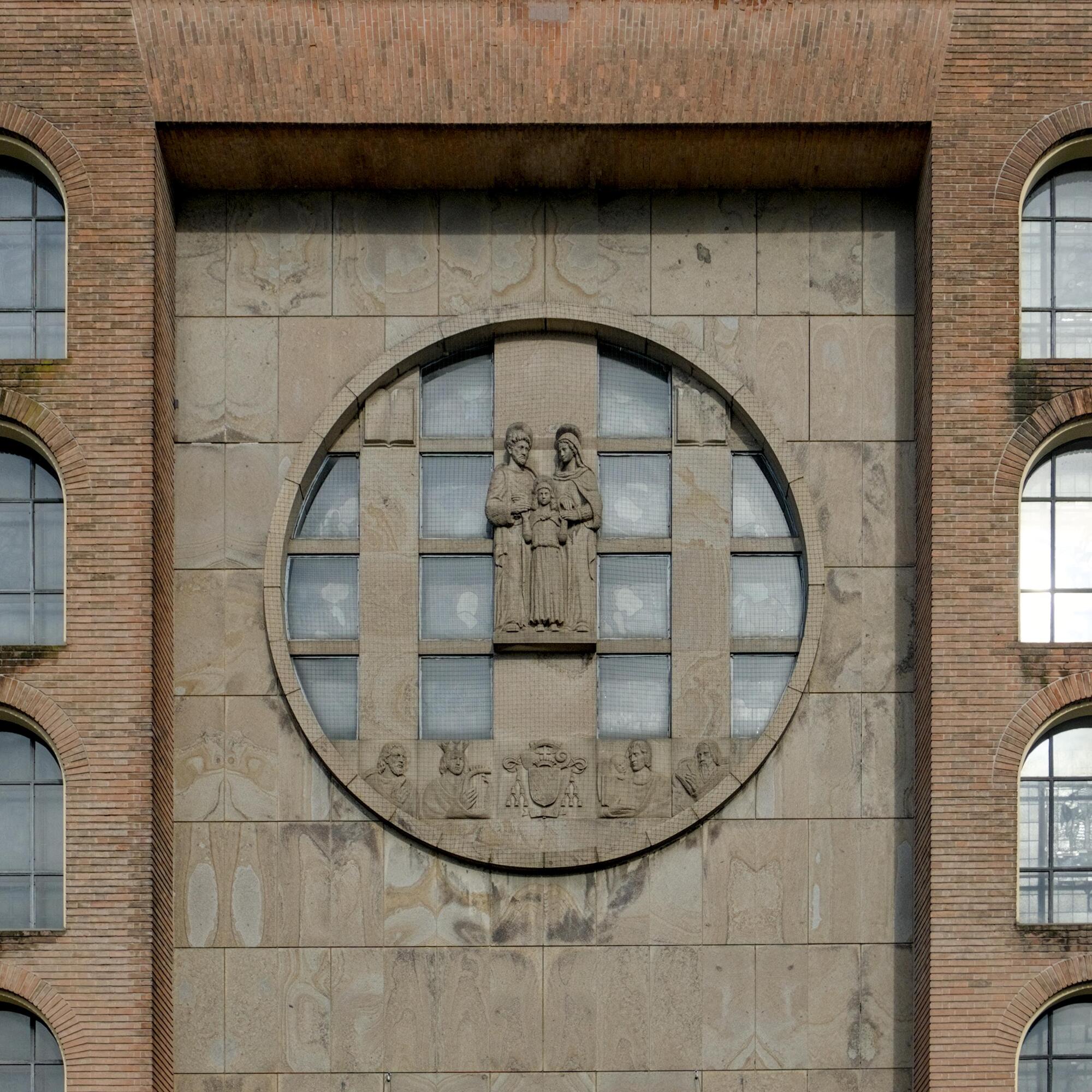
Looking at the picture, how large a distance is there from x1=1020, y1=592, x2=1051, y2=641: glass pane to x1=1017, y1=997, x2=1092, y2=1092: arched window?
408cm

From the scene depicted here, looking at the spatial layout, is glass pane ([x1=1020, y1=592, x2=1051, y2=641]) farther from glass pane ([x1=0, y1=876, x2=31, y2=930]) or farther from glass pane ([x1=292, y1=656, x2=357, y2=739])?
glass pane ([x1=0, y1=876, x2=31, y2=930])

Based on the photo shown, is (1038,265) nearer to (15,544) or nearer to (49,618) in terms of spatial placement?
(49,618)

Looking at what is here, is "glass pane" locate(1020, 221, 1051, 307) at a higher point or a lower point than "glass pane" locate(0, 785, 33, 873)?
higher

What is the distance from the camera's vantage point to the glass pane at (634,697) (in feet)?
71.8

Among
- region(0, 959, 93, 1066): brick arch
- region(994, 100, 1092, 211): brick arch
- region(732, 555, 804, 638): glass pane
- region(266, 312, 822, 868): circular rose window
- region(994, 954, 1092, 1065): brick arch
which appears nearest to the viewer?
region(0, 959, 93, 1066): brick arch

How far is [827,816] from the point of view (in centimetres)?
2158

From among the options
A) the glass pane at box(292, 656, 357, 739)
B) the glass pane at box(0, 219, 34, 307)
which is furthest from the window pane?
the glass pane at box(0, 219, 34, 307)

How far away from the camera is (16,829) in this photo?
832 inches

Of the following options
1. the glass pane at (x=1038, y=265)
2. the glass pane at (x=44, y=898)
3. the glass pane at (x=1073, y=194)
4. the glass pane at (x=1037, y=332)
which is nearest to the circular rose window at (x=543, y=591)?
the glass pane at (x=1037, y=332)

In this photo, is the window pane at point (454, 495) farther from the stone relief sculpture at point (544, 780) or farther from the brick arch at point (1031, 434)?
the brick arch at point (1031, 434)

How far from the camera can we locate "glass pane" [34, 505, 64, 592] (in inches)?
848

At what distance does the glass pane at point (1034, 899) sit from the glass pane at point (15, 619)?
11.7 metres

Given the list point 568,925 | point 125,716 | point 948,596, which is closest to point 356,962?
point 568,925

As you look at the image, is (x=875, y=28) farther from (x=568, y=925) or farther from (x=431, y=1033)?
(x=431, y=1033)
